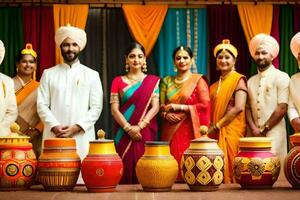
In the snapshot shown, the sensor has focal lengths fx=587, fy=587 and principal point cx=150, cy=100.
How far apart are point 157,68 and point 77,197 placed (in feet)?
12.9

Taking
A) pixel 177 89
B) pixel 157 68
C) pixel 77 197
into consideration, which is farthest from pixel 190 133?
pixel 77 197

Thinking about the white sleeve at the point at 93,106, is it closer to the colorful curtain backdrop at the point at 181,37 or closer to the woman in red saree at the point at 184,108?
the woman in red saree at the point at 184,108

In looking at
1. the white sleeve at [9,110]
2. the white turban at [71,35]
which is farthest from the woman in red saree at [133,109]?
the white sleeve at [9,110]

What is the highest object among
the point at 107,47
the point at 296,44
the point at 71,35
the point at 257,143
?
the point at 107,47

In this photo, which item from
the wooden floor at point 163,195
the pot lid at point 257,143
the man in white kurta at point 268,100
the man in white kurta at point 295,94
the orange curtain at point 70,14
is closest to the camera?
the wooden floor at point 163,195

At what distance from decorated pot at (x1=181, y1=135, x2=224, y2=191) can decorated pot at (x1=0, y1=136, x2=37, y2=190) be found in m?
0.84

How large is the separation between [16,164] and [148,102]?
221 centimetres

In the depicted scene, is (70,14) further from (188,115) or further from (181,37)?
(188,115)

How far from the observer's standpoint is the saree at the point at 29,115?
17.5 feet

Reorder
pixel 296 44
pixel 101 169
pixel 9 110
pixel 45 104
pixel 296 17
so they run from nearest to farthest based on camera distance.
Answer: pixel 101 169
pixel 9 110
pixel 45 104
pixel 296 44
pixel 296 17

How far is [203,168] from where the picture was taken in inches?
121

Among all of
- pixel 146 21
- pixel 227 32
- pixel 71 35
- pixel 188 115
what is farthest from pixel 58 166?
pixel 227 32

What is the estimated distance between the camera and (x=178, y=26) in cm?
664

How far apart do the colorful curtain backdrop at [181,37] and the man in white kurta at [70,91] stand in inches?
62.7
